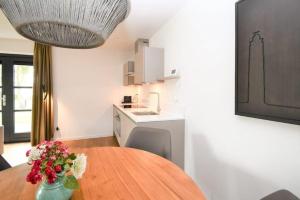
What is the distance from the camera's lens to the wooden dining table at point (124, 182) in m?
0.90

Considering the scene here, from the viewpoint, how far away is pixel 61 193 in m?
0.83

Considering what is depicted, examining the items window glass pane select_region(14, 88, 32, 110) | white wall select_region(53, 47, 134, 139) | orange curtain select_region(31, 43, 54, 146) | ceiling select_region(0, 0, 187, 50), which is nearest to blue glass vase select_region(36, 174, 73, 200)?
ceiling select_region(0, 0, 187, 50)

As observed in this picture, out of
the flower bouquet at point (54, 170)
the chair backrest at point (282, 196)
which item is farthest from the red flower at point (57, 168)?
the chair backrest at point (282, 196)

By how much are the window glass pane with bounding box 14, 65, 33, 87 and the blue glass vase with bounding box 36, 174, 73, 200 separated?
4309mm

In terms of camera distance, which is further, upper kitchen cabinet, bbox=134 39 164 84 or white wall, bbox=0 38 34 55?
white wall, bbox=0 38 34 55

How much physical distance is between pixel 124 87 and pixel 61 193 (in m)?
4.26

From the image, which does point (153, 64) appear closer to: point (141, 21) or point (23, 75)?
point (141, 21)

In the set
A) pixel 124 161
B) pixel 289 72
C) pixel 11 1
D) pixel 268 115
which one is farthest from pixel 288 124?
pixel 11 1

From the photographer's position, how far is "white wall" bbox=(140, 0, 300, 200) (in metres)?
1.28

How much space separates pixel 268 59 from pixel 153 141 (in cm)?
117

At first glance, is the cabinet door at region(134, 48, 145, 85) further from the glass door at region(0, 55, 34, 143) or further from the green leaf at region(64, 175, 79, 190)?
the glass door at region(0, 55, 34, 143)

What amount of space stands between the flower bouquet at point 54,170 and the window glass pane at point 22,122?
4250 millimetres

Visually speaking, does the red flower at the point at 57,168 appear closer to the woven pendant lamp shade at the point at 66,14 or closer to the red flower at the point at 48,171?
the red flower at the point at 48,171

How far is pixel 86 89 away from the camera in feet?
15.4
